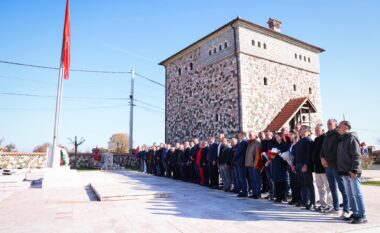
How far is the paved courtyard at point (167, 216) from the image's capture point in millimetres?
4559

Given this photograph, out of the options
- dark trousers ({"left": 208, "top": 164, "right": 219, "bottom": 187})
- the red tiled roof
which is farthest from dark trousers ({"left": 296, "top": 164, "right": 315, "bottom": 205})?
the red tiled roof

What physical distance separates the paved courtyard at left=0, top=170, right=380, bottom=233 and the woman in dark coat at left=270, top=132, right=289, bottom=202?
0.44 metres

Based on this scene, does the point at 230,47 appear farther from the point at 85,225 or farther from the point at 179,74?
the point at 85,225

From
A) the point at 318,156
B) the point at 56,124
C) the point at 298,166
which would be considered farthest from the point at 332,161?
the point at 56,124

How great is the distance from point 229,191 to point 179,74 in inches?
668

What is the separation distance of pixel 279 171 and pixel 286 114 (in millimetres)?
13089

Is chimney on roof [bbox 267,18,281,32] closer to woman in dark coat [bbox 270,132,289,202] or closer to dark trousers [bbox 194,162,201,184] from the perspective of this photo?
dark trousers [bbox 194,162,201,184]

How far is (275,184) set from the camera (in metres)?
7.12

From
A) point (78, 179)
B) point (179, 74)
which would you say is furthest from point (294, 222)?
point (179, 74)

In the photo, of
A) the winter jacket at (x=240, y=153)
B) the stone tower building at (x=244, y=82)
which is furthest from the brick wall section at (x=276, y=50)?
the winter jacket at (x=240, y=153)

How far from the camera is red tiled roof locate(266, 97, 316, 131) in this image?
18.5 m

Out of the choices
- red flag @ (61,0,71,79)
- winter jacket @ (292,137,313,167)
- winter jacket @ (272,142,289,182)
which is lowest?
winter jacket @ (272,142,289,182)

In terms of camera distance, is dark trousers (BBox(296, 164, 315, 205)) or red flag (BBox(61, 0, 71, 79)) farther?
red flag (BBox(61, 0, 71, 79))

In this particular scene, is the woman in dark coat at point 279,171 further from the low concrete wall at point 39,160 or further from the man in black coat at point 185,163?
the low concrete wall at point 39,160
